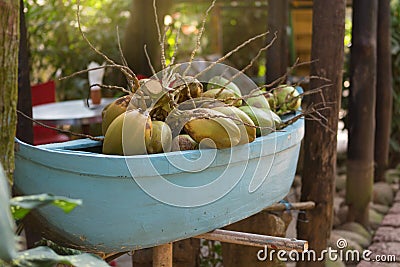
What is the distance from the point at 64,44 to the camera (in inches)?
239

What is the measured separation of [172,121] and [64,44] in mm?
4468

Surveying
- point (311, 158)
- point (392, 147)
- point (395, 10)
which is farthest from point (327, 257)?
point (395, 10)

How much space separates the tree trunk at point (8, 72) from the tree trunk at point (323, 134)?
2.00 m

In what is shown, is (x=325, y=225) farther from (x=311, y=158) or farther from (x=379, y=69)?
(x=379, y=69)

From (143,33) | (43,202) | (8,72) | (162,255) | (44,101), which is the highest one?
(143,33)

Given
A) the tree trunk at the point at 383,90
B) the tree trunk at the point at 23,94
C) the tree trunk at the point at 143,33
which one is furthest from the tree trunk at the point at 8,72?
the tree trunk at the point at 383,90

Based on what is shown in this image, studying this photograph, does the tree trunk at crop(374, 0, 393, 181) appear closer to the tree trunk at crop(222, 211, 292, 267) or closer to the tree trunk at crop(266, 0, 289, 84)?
the tree trunk at crop(266, 0, 289, 84)

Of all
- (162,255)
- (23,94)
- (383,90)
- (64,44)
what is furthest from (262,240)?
(64,44)

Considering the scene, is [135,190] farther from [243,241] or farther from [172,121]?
[243,241]

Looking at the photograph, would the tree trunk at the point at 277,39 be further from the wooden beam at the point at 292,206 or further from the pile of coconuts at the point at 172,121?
the pile of coconuts at the point at 172,121

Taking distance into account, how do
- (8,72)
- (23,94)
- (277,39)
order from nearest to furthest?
1. (8,72)
2. (23,94)
3. (277,39)

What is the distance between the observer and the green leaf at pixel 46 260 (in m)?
1.22

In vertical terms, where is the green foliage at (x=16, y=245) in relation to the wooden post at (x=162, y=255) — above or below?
above

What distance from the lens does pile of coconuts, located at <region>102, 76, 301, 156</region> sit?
1.70 meters
